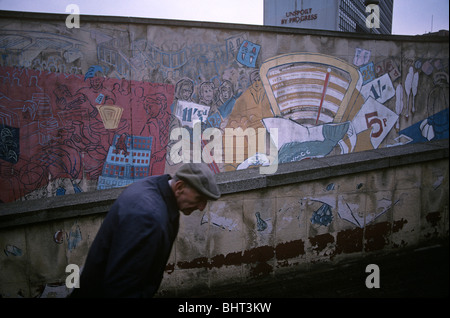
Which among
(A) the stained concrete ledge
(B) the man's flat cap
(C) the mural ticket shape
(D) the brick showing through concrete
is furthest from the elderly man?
(C) the mural ticket shape

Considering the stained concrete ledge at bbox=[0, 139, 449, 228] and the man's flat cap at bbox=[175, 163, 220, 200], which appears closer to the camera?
the man's flat cap at bbox=[175, 163, 220, 200]

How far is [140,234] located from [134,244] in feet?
0.19

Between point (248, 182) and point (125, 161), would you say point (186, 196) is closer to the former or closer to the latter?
point (248, 182)

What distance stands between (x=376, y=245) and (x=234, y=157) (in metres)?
3.90

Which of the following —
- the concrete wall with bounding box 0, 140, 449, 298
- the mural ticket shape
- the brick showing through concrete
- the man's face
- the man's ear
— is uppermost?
the mural ticket shape

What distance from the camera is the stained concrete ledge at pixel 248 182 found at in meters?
2.85

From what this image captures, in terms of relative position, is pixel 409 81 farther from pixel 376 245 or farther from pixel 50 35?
pixel 50 35

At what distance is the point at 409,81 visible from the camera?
26.4 ft

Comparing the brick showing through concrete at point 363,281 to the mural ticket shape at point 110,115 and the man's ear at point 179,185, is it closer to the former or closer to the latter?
the man's ear at point 179,185

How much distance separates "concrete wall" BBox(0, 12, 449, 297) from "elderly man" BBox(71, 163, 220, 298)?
4.36 feet

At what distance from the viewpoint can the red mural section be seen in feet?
20.1

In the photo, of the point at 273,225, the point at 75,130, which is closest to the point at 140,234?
the point at 273,225

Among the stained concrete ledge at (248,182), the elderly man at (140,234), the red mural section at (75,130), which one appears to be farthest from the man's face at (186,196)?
the red mural section at (75,130)

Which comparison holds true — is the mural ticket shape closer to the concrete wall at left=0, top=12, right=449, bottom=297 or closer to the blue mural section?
the concrete wall at left=0, top=12, right=449, bottom=297
